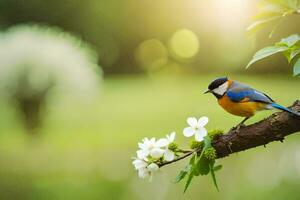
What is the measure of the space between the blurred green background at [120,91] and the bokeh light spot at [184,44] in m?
0.01

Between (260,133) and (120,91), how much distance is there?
6133mm

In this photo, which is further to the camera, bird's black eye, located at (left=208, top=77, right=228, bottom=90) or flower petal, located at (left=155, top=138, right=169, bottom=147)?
bird's black eye, located at (left=208, top=77, right=228, bottom=90)

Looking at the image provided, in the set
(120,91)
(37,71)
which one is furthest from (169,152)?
(120,91)

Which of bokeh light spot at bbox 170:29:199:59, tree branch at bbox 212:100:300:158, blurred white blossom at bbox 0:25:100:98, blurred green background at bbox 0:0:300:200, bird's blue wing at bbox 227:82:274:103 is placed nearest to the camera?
tree branch at bbox 212:100:300:158

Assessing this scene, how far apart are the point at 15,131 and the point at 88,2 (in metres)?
2.82

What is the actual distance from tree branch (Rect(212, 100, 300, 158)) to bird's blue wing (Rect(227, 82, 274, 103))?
0.15 m

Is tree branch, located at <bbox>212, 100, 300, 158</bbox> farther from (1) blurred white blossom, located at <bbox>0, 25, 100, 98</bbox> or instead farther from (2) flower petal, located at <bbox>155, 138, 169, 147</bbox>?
(1) blurred white blossom, located at <bbox>0, 25, 100, 98</bbox>

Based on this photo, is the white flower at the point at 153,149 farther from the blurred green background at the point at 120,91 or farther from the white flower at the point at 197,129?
the blurred green background at the point at 120,91

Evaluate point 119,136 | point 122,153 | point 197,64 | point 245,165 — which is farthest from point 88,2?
point 245,165

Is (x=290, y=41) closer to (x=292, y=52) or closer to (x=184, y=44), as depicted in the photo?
(x=292, y=52)

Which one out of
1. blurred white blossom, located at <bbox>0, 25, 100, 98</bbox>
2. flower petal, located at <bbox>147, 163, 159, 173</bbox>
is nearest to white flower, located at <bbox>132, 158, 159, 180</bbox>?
flower petal, located at <bbox>147, 163, 159, 173</bbox>

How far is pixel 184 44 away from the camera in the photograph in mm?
7734

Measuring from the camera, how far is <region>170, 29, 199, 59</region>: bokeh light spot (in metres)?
7.71

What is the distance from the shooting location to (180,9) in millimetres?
7770
